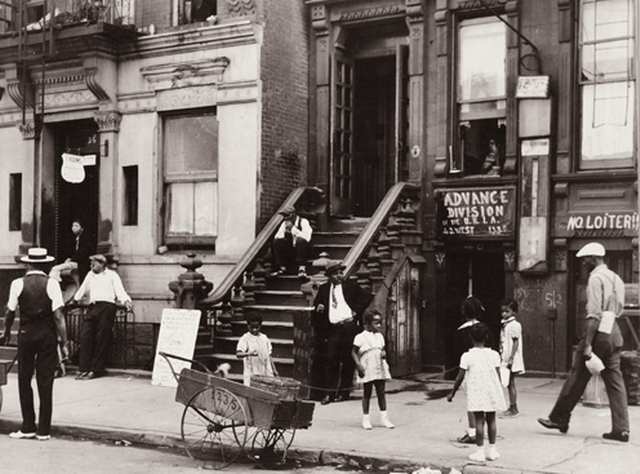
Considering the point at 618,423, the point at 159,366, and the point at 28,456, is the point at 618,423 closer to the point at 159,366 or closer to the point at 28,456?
the point at 28,456

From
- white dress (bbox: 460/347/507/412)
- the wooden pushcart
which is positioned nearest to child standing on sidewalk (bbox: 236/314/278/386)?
the wooden pushcart

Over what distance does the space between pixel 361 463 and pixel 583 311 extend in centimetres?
663

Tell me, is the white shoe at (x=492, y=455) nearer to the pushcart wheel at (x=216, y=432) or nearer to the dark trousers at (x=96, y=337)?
the pushcart wheel at (x=216, y=432)

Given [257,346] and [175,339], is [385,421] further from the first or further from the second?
[175,339]

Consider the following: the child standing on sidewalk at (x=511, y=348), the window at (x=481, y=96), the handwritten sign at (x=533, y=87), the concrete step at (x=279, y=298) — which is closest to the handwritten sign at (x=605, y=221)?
the window at (x=481, y=96)

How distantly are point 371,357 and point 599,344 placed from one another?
2.54 m

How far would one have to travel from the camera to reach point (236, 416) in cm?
920

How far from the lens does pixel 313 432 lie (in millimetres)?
10773

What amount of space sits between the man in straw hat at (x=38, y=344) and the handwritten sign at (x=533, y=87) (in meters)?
7.95

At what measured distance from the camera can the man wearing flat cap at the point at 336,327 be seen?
41.9 feet

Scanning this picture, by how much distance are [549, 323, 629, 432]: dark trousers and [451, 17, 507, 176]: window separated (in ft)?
19.2

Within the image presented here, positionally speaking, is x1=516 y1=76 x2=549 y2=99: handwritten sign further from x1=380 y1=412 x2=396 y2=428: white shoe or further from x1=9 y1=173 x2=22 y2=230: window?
x1=9 y1=173 x2=22 y2=230: window

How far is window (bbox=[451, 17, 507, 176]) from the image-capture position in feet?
52.0

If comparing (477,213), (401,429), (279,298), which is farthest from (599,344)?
(279,298)
